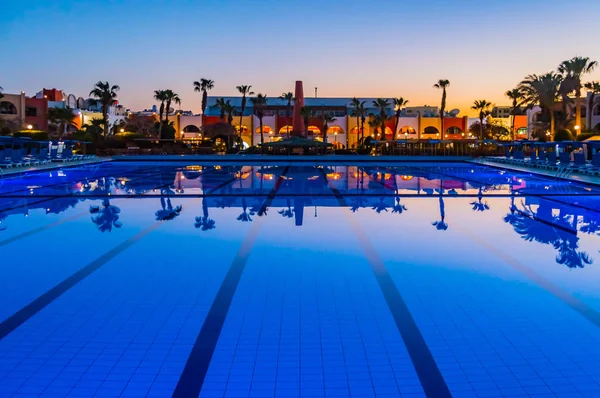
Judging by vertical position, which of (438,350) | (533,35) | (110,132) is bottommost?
(438,350)

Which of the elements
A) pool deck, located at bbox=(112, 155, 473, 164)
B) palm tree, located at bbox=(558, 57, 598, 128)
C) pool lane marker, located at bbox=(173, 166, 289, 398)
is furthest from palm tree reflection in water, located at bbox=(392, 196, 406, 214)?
palm tree, located at bbox=(558, 57, 598, 128)

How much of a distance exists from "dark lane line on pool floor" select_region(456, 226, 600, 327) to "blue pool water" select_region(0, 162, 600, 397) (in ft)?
0.09

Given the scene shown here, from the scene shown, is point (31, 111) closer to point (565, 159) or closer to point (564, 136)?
point (564, 136)

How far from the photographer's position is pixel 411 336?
11.7 ft

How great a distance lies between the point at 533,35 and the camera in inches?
1064

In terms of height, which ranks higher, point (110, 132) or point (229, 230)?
point (110, 132)

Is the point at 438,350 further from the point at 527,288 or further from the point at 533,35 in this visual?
the point at 533,35

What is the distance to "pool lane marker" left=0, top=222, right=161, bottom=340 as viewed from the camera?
3.79 meters

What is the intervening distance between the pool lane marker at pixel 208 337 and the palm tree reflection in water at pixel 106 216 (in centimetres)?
297

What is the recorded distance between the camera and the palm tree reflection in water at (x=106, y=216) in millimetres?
8102

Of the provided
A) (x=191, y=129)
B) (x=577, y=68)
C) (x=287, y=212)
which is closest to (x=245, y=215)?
(x=287, y=212)

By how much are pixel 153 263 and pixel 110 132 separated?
46.7 metres

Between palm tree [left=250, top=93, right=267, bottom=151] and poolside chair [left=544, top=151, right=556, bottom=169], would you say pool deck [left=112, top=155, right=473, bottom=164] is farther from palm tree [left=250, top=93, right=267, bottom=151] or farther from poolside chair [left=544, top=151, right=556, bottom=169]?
palm tree [left=250, top=93, right=267, bottom=151]

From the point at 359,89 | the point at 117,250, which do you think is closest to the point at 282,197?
the point at 117,250
